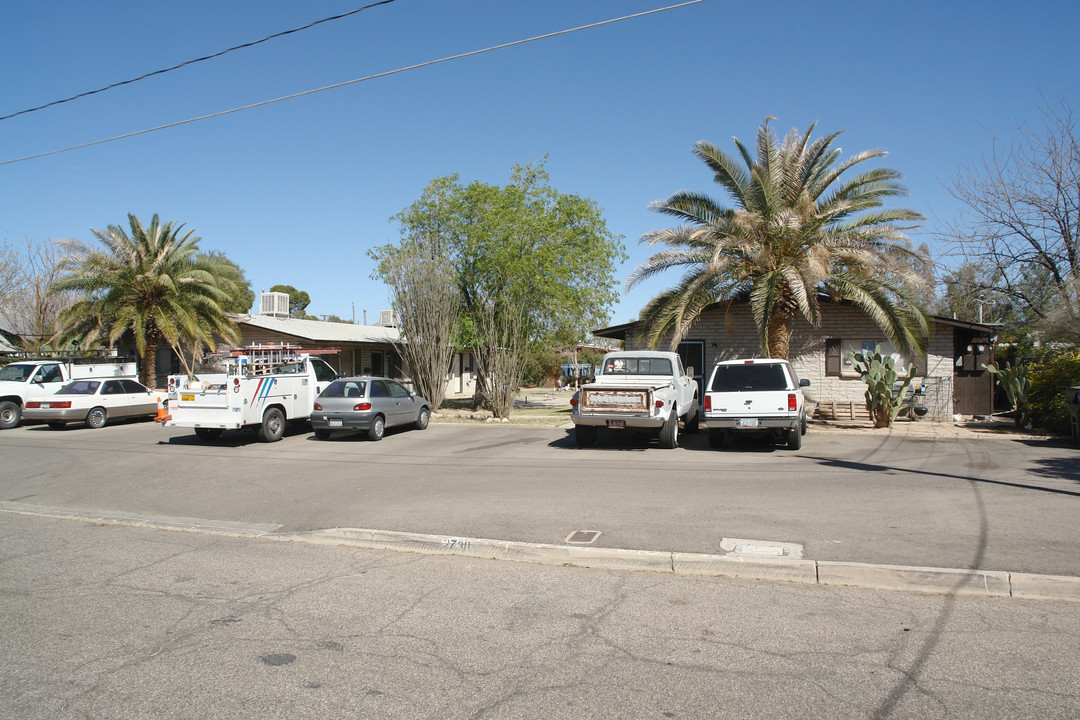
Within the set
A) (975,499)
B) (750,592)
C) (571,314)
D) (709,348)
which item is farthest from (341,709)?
(571,314)

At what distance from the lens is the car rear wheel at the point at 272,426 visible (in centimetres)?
1650

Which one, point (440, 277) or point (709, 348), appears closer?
point (709, 348)

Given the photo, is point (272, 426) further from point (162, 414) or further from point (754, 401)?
point (754, 401)

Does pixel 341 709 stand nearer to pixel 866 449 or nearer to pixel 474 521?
pixel 474 521

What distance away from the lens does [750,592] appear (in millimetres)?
5727

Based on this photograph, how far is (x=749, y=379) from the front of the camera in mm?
14781

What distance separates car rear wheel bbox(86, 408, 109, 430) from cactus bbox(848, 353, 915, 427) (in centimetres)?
2171

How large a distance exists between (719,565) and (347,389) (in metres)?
12.5

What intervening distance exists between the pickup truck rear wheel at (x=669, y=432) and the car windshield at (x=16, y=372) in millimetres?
19297

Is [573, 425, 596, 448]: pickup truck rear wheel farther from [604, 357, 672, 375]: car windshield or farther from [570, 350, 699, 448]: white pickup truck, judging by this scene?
[604, 357, 672, 375]: car windshield

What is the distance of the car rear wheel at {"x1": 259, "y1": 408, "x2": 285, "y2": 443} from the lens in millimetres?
16500

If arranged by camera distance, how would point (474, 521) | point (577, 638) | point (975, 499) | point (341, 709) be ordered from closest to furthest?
point (341, 709) < point (577, 638) < point (474, 521) < point (975, 499)

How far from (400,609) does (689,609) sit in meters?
2.18

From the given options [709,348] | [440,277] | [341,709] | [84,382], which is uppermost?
[440,277]
